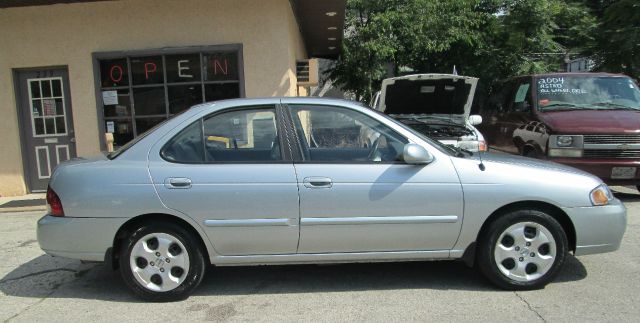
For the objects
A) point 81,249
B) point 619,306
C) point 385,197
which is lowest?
point 619,306

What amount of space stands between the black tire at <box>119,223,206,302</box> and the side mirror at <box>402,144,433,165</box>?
1829 millimetres

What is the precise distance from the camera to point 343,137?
4.42 meters

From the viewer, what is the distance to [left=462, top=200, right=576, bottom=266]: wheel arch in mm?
4199

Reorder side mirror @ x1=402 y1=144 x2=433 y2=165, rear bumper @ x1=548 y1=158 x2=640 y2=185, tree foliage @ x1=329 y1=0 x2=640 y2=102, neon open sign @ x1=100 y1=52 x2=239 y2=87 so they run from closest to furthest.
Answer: side mirror @ x1=402 y1=144 x2=433 y2=165, rear bumper @ x1=548 y1=158 x2=640 y2=185, neon open sign @ x1=100 y1=52 x2=239 y2=87, tree foliage @ x1=329 y1=0 x2=640 y2=102

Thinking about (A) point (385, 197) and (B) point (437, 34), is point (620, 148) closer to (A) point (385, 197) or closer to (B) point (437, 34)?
(A) point (385, 197)

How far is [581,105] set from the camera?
7914mm

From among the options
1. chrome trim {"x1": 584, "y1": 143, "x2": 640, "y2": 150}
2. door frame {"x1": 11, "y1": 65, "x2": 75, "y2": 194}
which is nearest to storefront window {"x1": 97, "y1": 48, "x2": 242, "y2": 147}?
door frame {"x1": 11, "y1": 65, "x2": 75, "y2": 194}

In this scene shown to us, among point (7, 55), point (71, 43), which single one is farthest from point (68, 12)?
point (7, 55)

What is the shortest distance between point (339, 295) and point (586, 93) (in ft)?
19.6

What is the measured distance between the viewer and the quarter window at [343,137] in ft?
14.0

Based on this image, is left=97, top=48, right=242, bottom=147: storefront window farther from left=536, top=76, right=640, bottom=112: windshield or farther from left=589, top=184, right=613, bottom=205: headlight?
left=589, top=184, right=613, bottom=205: headlight

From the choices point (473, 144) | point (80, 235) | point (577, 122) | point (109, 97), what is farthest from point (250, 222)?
point (109, 97)

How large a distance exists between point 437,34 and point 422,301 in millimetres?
12523

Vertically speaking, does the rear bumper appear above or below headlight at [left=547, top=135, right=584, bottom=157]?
below
